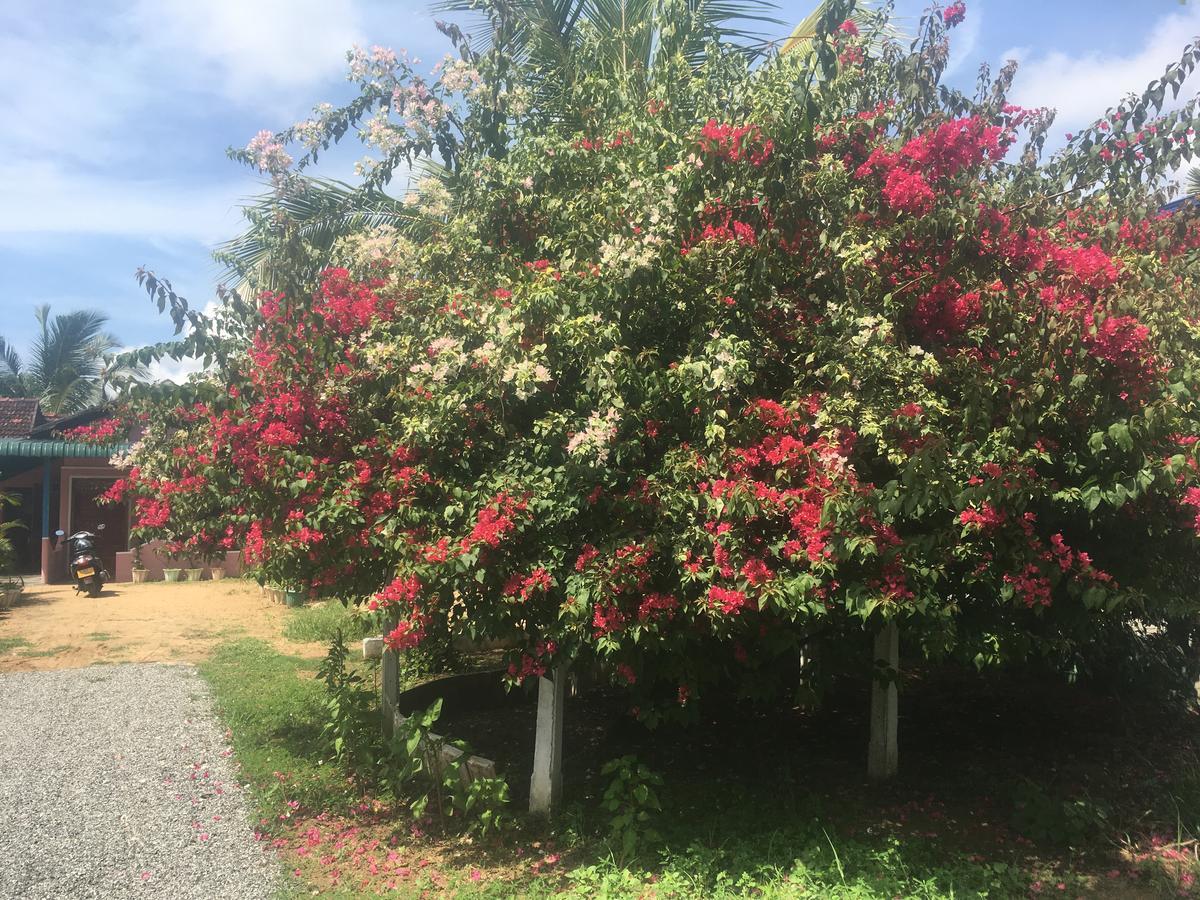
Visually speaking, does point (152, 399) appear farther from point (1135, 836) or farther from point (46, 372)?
point (46, 372)

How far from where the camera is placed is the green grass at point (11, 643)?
35.5 feet

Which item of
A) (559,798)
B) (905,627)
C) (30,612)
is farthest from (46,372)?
(905,627)

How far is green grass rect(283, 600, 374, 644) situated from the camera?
39.1 ft

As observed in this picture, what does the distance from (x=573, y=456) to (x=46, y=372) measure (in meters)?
29.5

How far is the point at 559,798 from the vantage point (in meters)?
5.54

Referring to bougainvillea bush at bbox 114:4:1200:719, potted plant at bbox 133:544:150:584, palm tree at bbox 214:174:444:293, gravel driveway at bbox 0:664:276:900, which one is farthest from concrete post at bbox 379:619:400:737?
potted plant at bbox 133:544:150:584

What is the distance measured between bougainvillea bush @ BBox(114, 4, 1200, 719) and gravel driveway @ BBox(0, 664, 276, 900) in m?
1.68

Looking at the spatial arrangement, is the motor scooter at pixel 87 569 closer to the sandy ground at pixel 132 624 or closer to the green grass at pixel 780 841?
the sandy ground at pixel 132 624

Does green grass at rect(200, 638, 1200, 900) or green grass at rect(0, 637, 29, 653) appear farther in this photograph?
green grass at rect(0, 637, 29, 653)

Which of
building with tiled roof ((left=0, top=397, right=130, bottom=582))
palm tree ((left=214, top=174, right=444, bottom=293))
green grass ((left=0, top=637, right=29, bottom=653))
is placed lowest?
green grass ((left=0, top=637, right=29, bottom=653))

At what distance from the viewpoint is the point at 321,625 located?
41.0ft

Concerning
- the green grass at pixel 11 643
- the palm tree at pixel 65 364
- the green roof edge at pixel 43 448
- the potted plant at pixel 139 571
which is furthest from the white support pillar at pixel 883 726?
the palm tree at pixel 65 364

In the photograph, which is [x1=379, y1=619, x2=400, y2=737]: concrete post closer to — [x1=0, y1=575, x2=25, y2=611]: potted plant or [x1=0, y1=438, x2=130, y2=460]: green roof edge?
[x1=0, y1=575, x2=25, y2=611]: potted plant

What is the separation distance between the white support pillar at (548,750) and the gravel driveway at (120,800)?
5.21 feet
